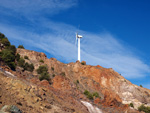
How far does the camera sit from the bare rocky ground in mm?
19453

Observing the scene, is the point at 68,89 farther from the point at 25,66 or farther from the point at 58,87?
the point at 25,66

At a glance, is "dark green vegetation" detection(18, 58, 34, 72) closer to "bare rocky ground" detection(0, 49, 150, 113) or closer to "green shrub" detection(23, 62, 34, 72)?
"green shrub" detection(23, 62, 34, 72)

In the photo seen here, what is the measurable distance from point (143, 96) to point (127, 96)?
8085 mm

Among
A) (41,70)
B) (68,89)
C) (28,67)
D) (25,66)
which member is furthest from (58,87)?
(28,67)

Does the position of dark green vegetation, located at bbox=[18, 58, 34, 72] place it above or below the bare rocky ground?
above

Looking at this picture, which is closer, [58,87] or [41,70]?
[58,87]

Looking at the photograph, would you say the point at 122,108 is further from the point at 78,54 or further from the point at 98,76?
the point at 78,54

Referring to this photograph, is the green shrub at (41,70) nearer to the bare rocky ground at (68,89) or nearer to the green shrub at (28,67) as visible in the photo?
the green shrub at (28,67)

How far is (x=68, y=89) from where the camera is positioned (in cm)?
3594

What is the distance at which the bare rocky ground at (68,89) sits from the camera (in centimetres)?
1945

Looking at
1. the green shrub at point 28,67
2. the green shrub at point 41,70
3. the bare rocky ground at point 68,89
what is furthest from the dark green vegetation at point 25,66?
the bare rocky ground at point 68,89

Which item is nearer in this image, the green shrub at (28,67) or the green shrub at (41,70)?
the green shrub at (28,67)

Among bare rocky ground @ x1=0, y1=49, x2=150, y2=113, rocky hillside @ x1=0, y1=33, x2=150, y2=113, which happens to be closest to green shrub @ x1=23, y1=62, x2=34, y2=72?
rocky hillside @ x1=0, y1=33, x2=150, y2=113

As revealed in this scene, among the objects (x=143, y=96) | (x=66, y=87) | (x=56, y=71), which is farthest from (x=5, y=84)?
(x=143, y=96)
